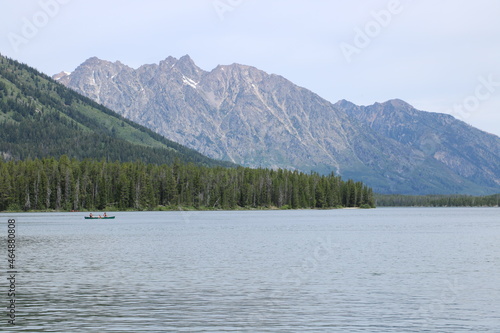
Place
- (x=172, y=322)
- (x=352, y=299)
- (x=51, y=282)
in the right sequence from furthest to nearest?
1. (x=51, y=282)
2. (x=352, y=299)
3. (x=172, y=322)

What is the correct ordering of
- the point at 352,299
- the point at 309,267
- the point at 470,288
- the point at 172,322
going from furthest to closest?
1. the point at 309,267
2. the point at 470,288
3. the point at 352,299
4. the point at 172,322

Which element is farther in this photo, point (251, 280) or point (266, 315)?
point (251, 280)

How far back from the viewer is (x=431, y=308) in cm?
4397

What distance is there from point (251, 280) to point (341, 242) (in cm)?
4827

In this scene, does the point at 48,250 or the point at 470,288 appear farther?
the point at 48,250

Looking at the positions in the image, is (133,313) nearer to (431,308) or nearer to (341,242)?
(431,308)

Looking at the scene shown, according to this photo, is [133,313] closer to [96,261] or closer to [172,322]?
[172,322]

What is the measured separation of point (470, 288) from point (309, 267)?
19.3 meters

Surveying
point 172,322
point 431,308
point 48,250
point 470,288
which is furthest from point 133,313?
point 48,250

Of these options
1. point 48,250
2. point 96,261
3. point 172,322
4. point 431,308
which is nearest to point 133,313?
point 172,322

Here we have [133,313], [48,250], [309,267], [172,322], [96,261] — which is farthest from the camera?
[48,250]

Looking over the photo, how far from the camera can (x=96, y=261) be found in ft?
242

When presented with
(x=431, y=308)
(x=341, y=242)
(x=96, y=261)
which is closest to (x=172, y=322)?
(x=431, y=308)

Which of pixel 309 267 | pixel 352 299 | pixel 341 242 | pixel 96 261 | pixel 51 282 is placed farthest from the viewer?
pixel 341 242
